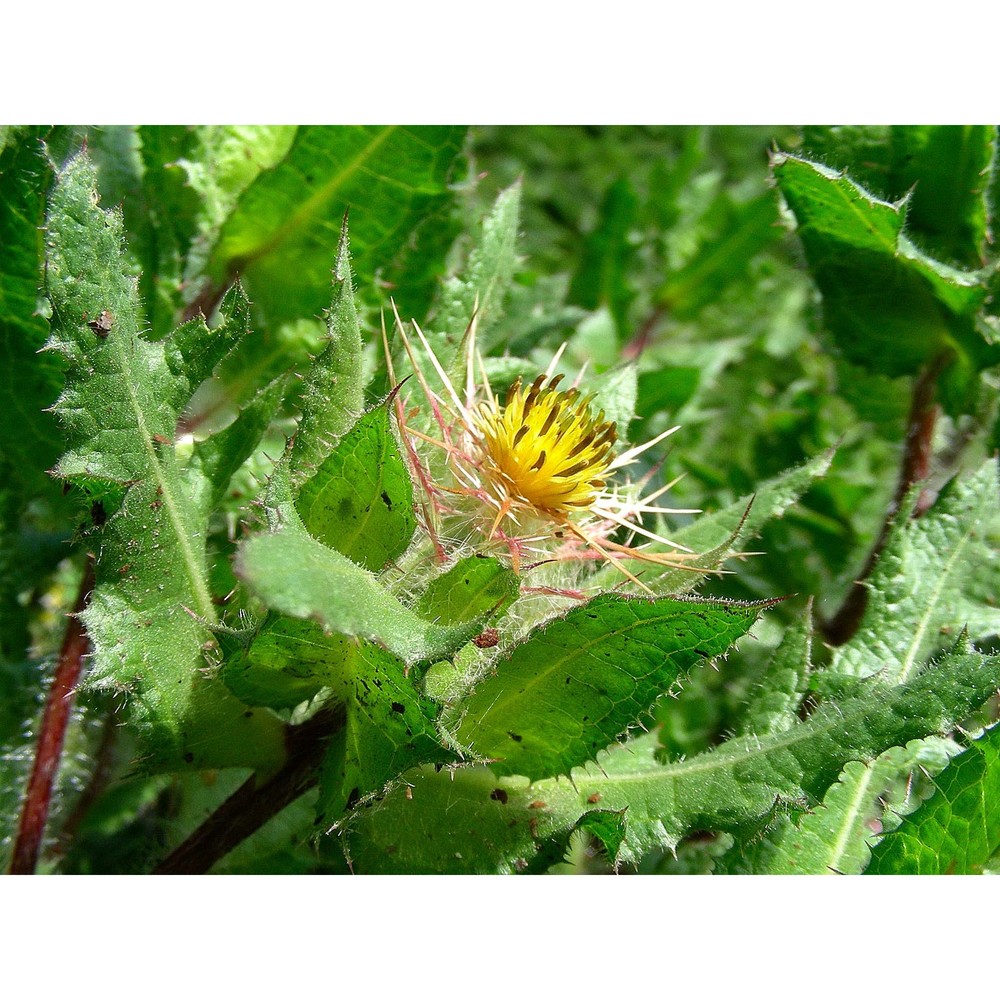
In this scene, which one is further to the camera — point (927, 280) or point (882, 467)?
point (882, 467)

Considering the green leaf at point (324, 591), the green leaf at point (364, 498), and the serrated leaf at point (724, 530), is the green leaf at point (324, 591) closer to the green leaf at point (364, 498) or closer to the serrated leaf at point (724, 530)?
the green leaf at point (364, 498)

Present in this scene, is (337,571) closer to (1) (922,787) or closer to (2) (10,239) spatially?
(2) (10,239)

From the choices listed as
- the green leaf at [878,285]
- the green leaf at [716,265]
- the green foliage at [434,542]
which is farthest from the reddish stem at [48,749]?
the green leaf at [716,265]

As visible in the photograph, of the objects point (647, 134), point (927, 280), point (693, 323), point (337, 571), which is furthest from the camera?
point (647, 134)

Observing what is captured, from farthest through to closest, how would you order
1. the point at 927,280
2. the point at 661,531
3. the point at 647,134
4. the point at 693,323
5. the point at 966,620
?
1. the point at 647,134
2. the point at 693,323
3. the point at 927,280
4. the point at 966,620
5. the point at 661,531

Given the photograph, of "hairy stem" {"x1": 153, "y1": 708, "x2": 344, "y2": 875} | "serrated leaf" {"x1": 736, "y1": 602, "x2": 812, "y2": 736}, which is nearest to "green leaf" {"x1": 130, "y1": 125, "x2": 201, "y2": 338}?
"hairy stem" {"x1": 153, "y1": 708, "x2": 344, "y2": 875}

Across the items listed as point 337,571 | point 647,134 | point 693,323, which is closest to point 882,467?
point 693,323

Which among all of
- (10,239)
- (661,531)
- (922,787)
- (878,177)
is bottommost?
(922,787)
